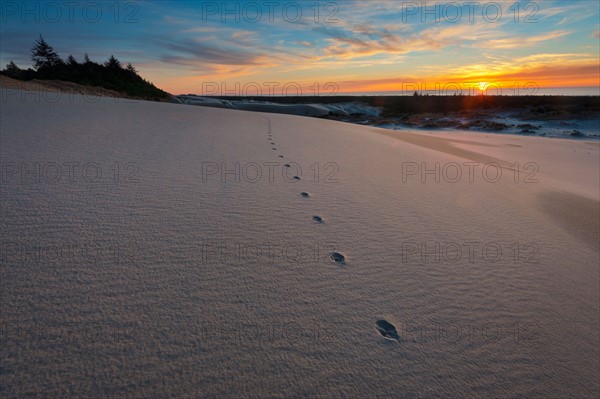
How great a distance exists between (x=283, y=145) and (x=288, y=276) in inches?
153

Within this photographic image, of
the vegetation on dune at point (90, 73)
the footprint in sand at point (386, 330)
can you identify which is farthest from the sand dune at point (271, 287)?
the vegetation on dune at point (90, 73)

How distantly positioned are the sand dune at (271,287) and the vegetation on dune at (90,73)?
2388cm

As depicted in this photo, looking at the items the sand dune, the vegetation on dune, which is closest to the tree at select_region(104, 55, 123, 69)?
the vegetation on dune

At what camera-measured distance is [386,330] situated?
1.45 meters

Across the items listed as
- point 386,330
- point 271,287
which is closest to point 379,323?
point 386,330

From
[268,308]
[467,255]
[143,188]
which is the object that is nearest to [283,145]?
[143,188]

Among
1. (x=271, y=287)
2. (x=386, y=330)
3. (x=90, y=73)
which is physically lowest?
(x=386, y=330)

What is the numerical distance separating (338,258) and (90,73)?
96.5 feet

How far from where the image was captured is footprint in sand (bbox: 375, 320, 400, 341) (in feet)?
4.65

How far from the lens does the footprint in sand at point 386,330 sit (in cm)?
142

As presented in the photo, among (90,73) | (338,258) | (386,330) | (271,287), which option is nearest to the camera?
(386,330)

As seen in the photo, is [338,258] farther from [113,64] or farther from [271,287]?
[113,64]

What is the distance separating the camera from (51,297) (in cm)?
133

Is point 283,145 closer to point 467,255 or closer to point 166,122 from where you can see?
point 166,122
